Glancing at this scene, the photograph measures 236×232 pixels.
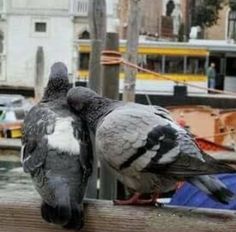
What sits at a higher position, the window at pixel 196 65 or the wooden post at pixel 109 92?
the wooden post at pixel 109 92

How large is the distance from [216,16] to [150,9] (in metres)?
3.67

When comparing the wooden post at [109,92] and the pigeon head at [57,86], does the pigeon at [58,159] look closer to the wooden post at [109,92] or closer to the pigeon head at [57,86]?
the pigeon head at [57,86]

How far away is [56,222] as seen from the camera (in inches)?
93.4

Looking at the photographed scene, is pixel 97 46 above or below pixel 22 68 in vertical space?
above

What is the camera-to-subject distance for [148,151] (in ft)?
8.12

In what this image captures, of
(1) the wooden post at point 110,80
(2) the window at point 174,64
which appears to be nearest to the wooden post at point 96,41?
(1) the wooden post at point 110,80

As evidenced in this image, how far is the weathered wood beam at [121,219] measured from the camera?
2.40 meters

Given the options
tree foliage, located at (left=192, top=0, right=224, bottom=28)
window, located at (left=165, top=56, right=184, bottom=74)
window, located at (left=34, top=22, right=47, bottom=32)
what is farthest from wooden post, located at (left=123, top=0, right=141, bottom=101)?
tree foliage, located at (left=192, top=0, right=224, bottom=28)

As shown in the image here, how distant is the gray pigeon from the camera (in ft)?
7.94

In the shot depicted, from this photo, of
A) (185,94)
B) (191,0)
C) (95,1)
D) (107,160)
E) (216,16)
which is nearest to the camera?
(107,160)

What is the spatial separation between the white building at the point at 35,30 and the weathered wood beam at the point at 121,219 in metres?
33.2

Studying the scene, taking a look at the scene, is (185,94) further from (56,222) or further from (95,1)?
(56,222)

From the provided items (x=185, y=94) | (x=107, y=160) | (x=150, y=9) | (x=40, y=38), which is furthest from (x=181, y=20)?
(x=107, y=160)

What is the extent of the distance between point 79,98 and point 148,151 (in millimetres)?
285
